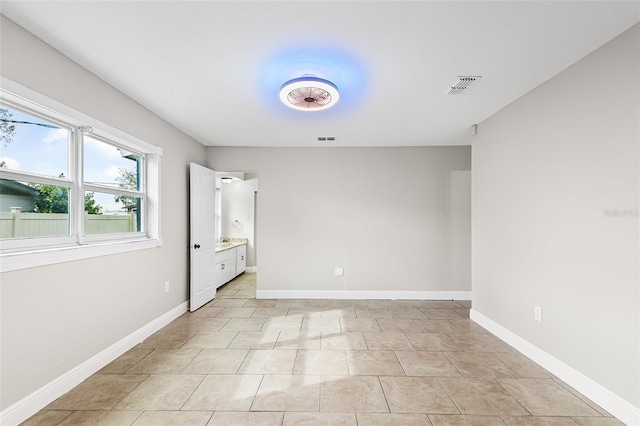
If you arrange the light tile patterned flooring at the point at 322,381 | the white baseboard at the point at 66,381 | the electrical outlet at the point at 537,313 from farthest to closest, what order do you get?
the electrical outlet at the point at 537,313, the light tile patterned flooring at the point at 322,381, the white baseboard at the point at 66,381

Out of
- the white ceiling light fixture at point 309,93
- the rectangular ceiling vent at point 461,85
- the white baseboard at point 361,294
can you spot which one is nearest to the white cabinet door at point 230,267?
the white baseboard at point 361,294

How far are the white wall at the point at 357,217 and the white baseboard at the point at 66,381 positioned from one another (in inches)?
79.0

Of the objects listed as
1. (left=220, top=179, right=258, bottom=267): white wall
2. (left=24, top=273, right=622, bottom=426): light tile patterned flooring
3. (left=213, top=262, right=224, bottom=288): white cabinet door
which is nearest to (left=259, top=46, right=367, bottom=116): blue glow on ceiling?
(left=24, top=273, right=622, bottom=426): light tile patterned flooring

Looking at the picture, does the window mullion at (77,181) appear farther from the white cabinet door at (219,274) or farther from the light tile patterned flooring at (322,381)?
the white cabinet door at (219,274)

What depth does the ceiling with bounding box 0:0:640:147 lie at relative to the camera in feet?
5.41

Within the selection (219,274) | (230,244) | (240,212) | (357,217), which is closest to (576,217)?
(357,217)

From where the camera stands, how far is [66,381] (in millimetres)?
2113

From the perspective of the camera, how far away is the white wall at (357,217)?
4680 mm

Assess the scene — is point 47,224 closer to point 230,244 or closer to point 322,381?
point 322,381

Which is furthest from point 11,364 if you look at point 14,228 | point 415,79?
point 415,79

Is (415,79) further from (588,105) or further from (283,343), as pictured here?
(283,343)

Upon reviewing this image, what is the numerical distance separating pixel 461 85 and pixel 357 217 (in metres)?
2.57

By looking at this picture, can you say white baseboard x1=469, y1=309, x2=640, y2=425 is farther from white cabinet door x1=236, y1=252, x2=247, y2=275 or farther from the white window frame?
white cabinet door x1=236, y1=252, x2=247, y2=275

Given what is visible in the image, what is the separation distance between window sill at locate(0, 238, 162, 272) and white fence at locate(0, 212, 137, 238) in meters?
0.14
